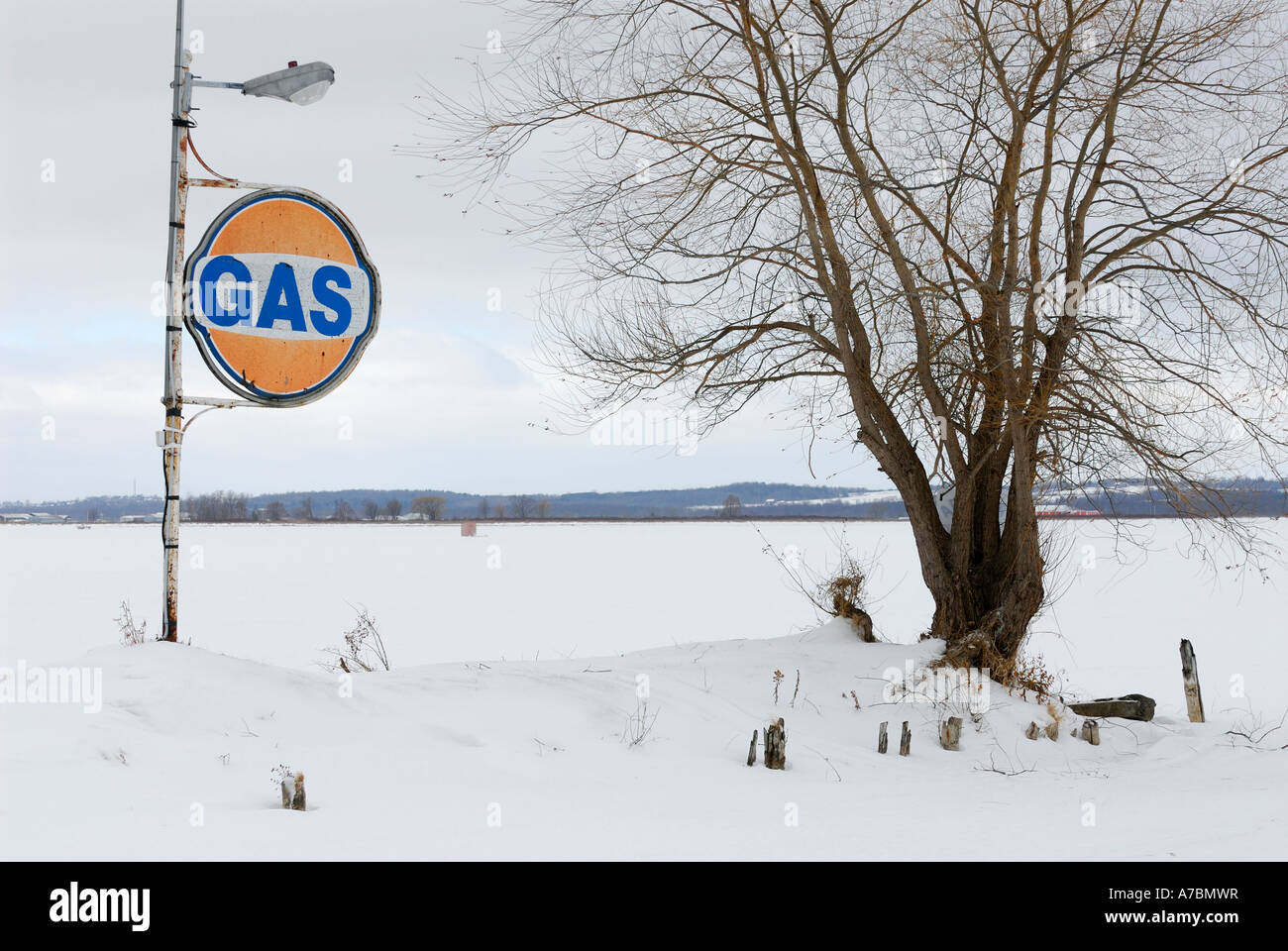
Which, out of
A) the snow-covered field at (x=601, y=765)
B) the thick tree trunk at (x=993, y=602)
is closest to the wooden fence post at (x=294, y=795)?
the snow-covered field at (x=601, y=765)

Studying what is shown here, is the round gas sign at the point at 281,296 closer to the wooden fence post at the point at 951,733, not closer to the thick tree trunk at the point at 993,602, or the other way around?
the wooden fence post at the point at 951,733

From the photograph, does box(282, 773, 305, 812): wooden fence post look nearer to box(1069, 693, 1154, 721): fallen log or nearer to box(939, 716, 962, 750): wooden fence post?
box(939, 716, 962, 750): wooden fence post

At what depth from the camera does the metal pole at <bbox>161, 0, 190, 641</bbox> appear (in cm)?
731

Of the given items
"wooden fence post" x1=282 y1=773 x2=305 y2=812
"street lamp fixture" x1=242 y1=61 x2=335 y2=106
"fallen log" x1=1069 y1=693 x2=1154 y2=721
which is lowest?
"fallen log" x1=1069 y1=693 x2=1154 y2=721

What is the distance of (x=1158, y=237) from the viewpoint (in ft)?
34.6

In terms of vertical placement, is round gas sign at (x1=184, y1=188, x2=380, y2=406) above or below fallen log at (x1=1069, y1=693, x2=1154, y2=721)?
above

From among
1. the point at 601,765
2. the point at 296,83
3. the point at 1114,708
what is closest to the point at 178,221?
the point at 296,83

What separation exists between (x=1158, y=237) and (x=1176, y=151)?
1.09m

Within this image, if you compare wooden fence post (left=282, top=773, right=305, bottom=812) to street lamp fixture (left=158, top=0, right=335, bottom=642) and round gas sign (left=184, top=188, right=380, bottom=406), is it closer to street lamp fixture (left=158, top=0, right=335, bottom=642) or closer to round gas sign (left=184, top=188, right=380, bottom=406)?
street lamp fixture (left=158, top=0, right=335, bottom=642)

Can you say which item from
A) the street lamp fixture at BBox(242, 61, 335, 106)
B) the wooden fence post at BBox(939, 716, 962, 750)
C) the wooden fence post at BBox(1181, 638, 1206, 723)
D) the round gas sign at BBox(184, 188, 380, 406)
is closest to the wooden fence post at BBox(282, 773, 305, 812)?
the round gas sign at BBox(184, 188, 380, 406)

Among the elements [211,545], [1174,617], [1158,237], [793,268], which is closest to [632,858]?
[793,268]

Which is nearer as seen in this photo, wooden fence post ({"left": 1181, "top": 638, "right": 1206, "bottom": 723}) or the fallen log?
the fallen log

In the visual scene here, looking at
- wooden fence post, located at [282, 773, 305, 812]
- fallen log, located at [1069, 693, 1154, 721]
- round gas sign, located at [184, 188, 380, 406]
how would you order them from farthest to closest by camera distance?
fallen log, located at [1069, 693, 1154, 721] → round gas sign, located at [184, 188, 380, 406] → wooden fence post, located at [282, 773, 305, 812]

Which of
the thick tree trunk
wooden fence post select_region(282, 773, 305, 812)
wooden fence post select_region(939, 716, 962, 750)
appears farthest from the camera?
the thick tree trunk
